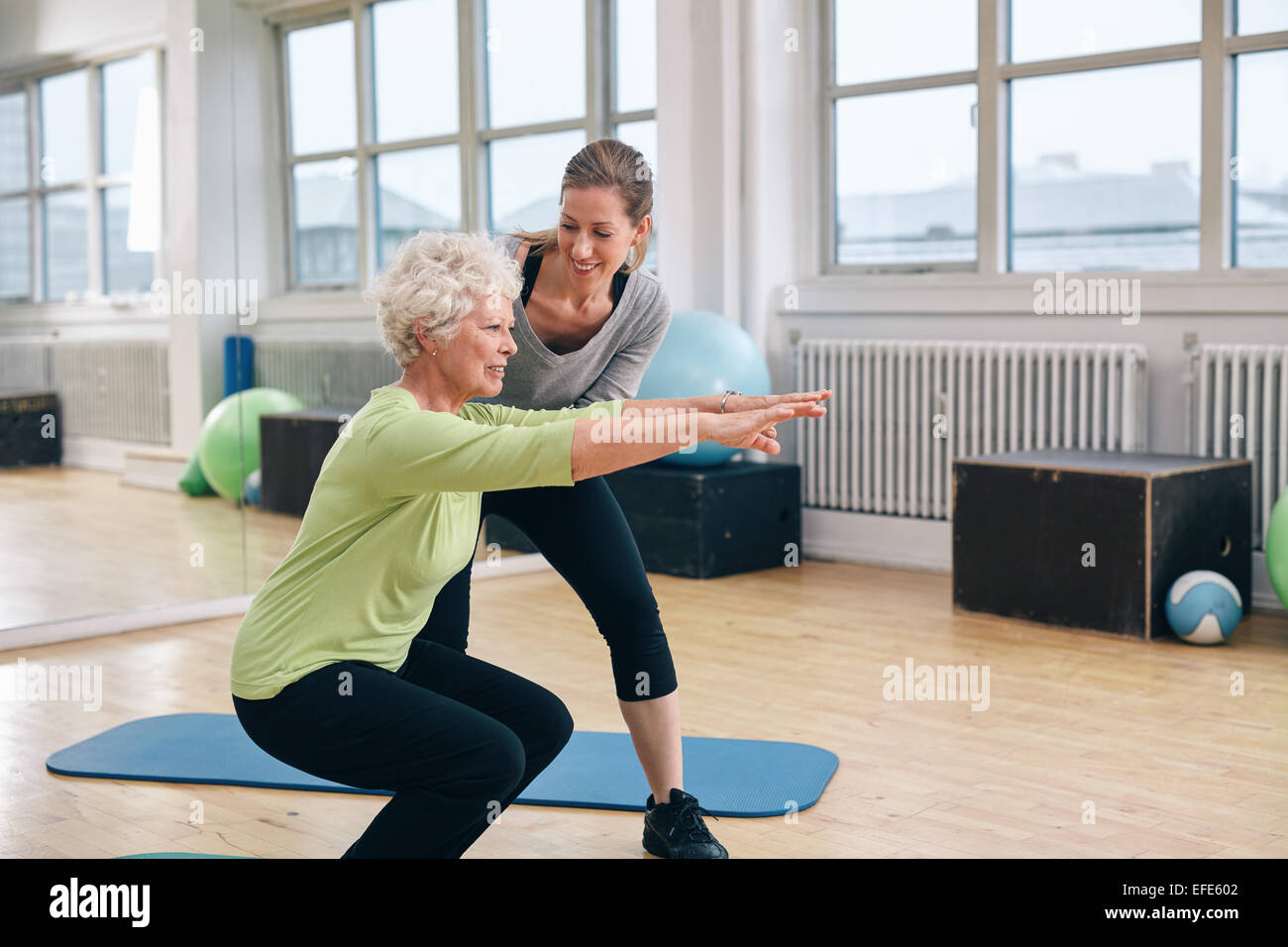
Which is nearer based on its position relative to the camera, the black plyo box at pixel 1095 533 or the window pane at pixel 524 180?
the black plyo box at pixel 1095 533

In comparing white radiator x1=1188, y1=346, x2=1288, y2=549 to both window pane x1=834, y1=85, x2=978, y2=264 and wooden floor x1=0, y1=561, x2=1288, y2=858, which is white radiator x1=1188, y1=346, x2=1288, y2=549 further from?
window pane x1=834, y1=85, x2=978, y2=264

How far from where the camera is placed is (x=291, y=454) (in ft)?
14.5

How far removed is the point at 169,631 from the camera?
4180 millimetres

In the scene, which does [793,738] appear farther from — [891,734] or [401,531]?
[401,531]

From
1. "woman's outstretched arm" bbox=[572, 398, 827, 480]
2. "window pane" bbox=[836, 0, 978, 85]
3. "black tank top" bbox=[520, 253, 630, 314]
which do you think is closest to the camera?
"woman's outstretched arm" bbox=[572, 398, 827, 480]

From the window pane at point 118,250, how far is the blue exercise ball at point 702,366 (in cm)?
159

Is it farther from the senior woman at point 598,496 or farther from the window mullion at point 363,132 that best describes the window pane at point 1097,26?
the senior woman at point 598,496

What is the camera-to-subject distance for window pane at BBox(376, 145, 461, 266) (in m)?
4.91

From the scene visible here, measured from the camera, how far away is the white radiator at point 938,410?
15.1ft

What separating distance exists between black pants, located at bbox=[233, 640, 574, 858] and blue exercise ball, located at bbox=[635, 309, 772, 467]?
2.89 m

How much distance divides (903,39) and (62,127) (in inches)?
117

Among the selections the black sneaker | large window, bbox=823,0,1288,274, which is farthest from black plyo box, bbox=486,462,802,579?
the black sneaker

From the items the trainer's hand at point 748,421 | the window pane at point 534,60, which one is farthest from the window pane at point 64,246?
the trainer's hand at point 748,421

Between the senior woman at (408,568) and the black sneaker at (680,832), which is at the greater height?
the senior woman at (408,568)
